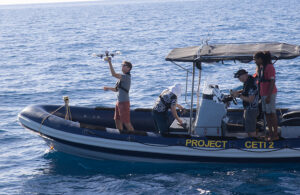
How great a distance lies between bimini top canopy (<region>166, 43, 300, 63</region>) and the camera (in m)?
8.00

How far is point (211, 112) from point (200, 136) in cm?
50

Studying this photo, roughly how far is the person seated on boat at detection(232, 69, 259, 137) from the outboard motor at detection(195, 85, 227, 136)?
19.1 inches

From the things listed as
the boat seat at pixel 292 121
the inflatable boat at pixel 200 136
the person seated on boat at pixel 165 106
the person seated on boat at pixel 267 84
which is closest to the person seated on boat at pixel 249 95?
the person seated on boat at pixel 267 84

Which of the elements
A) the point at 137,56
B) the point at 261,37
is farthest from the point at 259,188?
the point at 261,37

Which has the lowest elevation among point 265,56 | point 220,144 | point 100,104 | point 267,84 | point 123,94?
point 220,144

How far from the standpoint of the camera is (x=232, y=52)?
27.1 feet

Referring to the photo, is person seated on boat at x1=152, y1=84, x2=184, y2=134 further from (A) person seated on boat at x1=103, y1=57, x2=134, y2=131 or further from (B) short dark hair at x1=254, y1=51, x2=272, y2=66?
(B) short dark hair at x1=254, y1=51, x2=272, y2=66

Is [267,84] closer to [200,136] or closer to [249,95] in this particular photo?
[249,95]

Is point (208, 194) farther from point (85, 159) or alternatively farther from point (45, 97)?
point (45, 97)

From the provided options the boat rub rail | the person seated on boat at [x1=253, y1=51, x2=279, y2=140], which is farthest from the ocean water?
the person seated on boat at [x1=253, y1=51, x2=279, y2=140]

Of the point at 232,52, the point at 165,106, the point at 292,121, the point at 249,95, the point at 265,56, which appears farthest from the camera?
the point at 292,121

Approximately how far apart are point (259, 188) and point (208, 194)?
930 millimetres

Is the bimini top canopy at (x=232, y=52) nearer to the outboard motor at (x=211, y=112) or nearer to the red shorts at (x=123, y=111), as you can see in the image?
the outboard motor at (x=211, y=112)

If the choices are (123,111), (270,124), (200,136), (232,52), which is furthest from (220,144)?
(123,111)
